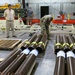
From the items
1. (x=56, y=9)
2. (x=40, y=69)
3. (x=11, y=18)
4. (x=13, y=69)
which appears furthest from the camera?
(x=56, y=9)

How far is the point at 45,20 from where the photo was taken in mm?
7918

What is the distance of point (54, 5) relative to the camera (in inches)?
705

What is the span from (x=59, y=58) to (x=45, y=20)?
12.3ft

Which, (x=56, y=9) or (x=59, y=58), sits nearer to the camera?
(x=59, y=58)

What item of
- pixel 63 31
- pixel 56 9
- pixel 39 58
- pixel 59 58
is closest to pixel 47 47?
pixel 39 58

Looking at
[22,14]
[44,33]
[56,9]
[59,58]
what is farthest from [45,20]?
[56,9]

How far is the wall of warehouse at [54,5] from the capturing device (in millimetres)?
17453

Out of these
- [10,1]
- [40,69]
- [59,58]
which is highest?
[10,1]

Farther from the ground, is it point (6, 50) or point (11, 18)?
point (11, 18)

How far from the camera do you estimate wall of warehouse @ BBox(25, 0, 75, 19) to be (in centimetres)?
1745

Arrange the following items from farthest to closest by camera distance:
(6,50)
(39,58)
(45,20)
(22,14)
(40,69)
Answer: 1. (22,14)
2. (45,20)
3. (6,50)
4. (39,58)
5. (40,69)

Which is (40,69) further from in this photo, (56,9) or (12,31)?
(56,9)

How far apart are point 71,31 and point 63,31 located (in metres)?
0.51

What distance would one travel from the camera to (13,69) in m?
3.84
